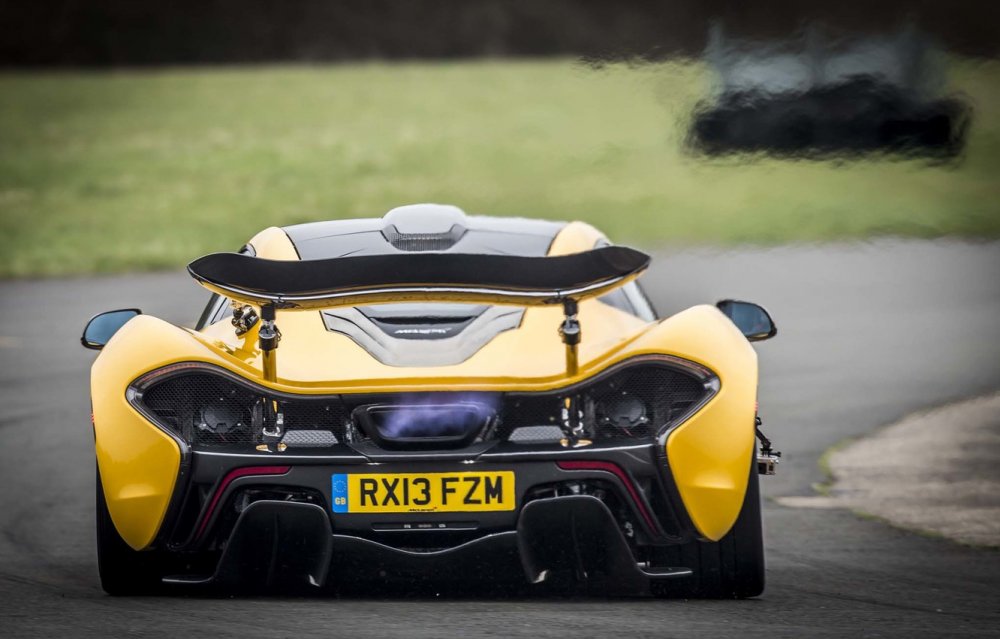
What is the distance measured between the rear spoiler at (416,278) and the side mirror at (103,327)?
2.34 ft

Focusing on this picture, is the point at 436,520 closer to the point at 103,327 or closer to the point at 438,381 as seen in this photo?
the point at 438,381

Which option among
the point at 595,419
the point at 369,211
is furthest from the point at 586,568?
the point at 369,211

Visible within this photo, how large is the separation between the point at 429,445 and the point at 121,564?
3.41 feet

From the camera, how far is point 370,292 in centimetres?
553

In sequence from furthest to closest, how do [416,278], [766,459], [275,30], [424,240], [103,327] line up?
1. [275,30]
2. [424,240]
3. [103,327]
4. [766,459]
5. [416,278]

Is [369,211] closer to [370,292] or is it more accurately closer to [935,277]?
[935,277]

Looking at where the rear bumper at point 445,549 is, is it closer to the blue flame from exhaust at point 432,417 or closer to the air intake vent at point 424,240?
the blue flame from exhaust at point 432,417

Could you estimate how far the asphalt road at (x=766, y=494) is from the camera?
5.26 m

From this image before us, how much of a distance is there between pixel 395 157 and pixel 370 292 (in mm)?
31786

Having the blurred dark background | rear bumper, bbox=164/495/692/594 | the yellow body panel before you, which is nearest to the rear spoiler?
the yellow body panel

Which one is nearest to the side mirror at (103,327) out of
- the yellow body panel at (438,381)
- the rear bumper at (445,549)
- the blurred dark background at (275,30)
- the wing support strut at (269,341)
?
the yellow body panel at (438,381)

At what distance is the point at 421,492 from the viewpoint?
536 cm

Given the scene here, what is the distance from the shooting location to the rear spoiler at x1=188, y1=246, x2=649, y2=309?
5.50 metres

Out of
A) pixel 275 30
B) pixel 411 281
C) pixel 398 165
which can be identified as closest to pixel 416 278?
pixel 411 281
